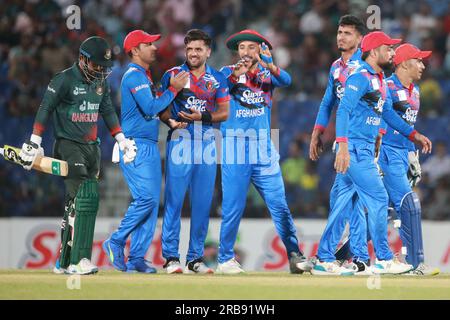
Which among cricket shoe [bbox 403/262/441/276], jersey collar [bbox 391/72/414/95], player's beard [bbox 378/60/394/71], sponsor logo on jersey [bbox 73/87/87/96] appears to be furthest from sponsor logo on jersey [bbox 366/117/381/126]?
sponsor logo on jersey [bbox 73/87/87/96]

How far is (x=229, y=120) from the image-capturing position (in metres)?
10.5

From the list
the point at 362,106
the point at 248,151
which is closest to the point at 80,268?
the point at 248,151

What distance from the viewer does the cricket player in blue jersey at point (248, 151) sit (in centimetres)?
1045

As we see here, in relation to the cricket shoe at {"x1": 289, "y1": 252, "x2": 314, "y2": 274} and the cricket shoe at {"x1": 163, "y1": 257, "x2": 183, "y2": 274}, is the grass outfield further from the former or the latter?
the cricket shoe at {"x1": 289, "y1": 252, "x2": 314, "y2": 274}

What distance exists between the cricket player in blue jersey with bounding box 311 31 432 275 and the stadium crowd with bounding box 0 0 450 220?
4689mm

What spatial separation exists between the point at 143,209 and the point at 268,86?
5.63ft

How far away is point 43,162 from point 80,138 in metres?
0.48

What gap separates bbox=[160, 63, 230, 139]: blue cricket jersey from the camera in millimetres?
10289

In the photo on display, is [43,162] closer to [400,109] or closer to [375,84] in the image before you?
[375,84]

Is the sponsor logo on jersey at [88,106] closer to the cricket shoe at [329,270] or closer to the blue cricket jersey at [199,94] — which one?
the blue cricket jersey at [199,94]

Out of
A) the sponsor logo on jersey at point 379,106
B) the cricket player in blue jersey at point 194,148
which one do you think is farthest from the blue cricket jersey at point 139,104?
the sponsor logo on jersey at point 379,106

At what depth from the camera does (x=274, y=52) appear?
17.5m

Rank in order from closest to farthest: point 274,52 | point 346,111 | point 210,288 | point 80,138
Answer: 1. point 210,288
2. point 346,111
3. point 80,138
4. point 274,52
